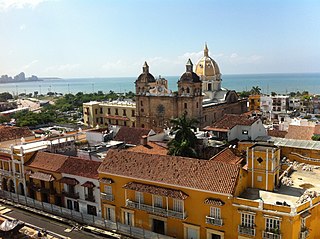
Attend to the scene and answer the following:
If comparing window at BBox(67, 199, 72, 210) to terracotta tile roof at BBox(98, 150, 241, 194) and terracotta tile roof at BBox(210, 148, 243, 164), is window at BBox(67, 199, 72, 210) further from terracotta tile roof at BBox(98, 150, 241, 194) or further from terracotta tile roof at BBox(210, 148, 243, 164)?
terracotta tile roof at BBox(210, 148, 243, 164)

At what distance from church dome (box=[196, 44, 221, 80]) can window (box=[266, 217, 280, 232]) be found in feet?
158

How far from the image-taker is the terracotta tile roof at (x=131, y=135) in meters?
40.3

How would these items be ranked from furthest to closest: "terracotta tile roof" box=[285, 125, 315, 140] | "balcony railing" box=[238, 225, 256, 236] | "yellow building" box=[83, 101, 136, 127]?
1. "yellow building" box=[83, 101, 136, 127]
2. "terracotta tile roof" box=[285, 125, 315, 140]
3. "balcony railing" box=[238, 225, 256, 236]

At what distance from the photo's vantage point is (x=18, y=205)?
3378 cm

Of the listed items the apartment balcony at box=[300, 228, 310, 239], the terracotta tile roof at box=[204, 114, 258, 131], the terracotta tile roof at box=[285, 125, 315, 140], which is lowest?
the apartment balcony at box=[300, 228, 310, 239]

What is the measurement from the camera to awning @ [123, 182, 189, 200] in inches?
952

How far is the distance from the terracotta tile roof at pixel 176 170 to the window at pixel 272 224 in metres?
2.80

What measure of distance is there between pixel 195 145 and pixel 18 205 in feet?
59.0

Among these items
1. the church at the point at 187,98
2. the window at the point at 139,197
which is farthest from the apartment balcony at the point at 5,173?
the church at the point at 187,98

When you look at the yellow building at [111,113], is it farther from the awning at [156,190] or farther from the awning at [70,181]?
the awning at [156,190]

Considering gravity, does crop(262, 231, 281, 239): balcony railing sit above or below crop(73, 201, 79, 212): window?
above

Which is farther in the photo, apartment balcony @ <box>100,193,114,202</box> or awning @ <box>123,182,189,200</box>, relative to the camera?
apartment balcony @ <box>100,193,114,202</box>

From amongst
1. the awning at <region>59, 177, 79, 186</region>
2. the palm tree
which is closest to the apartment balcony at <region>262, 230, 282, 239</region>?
the palm tree

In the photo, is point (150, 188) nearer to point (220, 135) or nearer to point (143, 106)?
point (220, 135)
